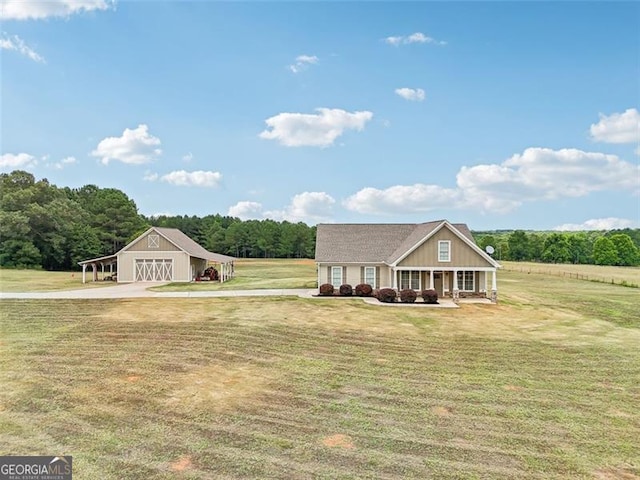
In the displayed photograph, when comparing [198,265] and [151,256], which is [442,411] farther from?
[198,265]

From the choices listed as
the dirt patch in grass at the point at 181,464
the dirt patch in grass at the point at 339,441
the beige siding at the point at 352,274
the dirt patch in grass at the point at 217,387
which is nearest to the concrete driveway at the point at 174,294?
the beige siding at the point at 352,274

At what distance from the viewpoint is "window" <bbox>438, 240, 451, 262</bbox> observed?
2642 cm

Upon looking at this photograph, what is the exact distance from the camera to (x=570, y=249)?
322ft

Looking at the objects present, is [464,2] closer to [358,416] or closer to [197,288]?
[358,416]

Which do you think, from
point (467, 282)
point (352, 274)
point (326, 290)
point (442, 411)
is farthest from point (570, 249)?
point (442, 411)

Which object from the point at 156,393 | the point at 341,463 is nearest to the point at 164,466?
the point at 341,463

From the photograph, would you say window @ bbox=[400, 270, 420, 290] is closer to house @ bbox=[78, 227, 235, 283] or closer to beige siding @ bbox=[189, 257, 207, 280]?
house @ bbox=[78, 227, 235, 283]

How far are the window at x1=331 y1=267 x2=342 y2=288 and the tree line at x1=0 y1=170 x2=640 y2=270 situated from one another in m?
41.5

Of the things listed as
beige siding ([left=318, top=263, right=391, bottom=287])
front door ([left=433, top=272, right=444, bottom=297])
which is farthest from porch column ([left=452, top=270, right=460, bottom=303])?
beige siding ([left=318, top=263, right=391, bottom=287])

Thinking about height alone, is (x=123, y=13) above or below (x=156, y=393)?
above

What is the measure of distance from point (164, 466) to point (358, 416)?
12.9 ft

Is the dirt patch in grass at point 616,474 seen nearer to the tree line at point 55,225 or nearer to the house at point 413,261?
the house at point 413,261

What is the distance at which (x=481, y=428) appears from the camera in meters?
8.16

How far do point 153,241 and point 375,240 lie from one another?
1989 cm
